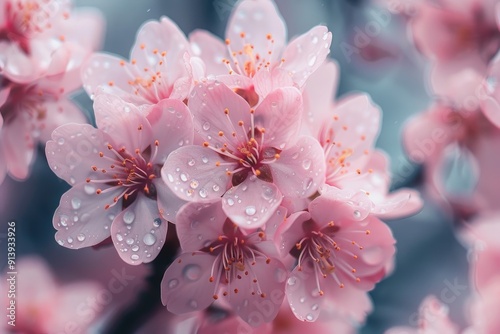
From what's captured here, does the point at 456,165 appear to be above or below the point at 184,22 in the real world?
below

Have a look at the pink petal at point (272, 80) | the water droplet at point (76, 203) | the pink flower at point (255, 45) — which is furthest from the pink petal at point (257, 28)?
the water droplet at point (76, 203)

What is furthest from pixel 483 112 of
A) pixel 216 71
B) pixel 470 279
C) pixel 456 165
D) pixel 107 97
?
pixel 107 97

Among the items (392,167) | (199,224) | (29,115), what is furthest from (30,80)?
(392,167)

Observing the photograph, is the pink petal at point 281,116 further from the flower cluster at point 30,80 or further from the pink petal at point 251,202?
the flower cluster at point 30,80

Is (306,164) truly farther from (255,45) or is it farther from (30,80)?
(30,80)

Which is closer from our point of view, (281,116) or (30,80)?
(281,116)

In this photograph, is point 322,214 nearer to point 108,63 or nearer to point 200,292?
point 200,292
